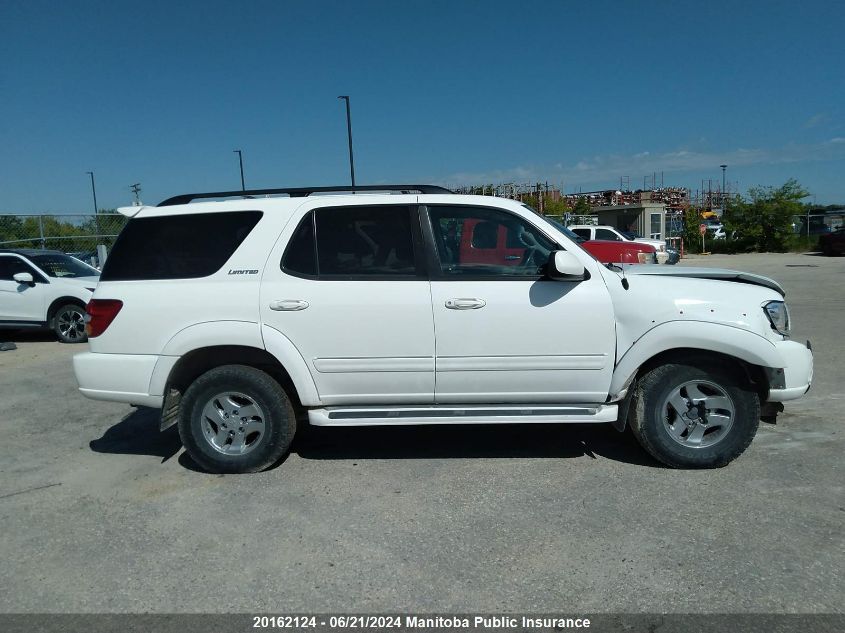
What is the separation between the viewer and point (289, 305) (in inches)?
179

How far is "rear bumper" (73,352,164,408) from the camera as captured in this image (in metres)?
4.69

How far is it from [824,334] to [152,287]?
9348 mm

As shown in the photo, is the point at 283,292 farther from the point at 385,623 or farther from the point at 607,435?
the point at 607,435

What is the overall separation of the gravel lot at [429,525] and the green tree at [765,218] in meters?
32.3

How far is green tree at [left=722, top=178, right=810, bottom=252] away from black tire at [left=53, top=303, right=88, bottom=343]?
33.1m

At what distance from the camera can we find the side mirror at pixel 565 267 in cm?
434

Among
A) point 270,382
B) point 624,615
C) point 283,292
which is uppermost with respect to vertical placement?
point 283,292

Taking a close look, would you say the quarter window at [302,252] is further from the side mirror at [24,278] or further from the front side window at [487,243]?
the side mirror at [24,278]

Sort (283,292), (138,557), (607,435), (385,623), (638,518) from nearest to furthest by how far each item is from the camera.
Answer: (385,623) → (138,557) → (638,518) → (283,292) → (607,435)

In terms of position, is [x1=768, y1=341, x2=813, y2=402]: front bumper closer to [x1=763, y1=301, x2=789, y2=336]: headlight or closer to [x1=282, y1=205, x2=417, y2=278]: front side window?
[x1=763, y1=301, x2=789, y2=336]: headlight

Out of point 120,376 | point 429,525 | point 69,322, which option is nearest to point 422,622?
point 429,525

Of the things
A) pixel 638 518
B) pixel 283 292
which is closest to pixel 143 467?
pixel 283 292

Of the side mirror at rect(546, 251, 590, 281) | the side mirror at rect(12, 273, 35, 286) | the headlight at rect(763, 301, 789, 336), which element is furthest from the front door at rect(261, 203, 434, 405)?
the side mirror at rect(12, 273, 35, 286)

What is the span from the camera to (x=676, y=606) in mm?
3094
